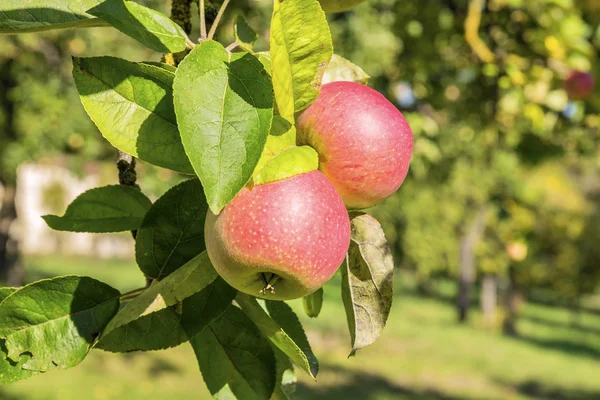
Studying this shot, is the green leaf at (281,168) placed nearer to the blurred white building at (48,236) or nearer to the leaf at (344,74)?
the leaf at (344,74)

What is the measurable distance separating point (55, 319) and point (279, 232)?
26 cm

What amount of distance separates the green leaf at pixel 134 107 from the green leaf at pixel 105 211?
0.16 m

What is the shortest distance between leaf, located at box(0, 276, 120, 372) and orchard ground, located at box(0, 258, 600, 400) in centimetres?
559

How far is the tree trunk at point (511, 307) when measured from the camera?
15.2 metres

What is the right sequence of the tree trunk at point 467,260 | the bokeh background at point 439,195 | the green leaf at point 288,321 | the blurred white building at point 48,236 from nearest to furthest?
the green leaf at point 288,321 → the bokeh background at point 439,195 → the tree trunk at point 467,260 → the blurred white building at point 48,236

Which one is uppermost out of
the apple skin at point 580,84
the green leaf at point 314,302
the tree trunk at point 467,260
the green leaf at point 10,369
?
the green leaf at point 10,369

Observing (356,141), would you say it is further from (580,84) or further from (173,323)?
(580,84)

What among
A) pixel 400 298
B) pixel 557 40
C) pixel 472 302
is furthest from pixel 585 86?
pixel 472 302

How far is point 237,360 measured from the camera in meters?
0.84

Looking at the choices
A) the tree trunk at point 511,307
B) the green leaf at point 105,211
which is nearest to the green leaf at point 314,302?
the green leaf at point 105,211

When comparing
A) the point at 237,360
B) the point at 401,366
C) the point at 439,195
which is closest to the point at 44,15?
the point at 237,360

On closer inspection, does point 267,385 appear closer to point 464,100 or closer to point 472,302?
point 464,100

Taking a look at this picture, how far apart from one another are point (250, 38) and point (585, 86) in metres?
2.13

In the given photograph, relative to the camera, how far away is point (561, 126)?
2996mm
